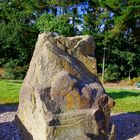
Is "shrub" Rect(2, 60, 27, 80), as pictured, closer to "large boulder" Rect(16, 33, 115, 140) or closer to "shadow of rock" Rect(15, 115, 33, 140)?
"shadow of rock" Rect(15, 115, 33, 140)

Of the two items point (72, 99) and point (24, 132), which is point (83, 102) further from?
point (24, 132)

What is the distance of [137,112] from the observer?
1177 cm

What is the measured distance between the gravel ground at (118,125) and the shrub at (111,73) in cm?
2060

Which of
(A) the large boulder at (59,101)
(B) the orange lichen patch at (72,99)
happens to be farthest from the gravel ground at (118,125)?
(B) the orange lichen patch at (72,99)

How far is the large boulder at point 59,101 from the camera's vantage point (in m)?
5.95

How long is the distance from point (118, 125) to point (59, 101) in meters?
3.81

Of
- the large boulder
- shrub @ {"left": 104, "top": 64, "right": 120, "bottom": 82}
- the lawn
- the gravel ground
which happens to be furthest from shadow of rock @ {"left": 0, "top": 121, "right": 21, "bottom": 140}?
shrub @ {"left": 104, "top": 64, "right": 120, "bottom": 82}

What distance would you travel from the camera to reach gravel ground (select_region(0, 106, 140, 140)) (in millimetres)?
A: 8266

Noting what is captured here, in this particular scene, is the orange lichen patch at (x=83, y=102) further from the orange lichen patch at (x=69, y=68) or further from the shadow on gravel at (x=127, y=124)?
the shadow on gravel at (x=127, y=124)

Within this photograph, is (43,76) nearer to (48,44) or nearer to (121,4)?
(48,44)

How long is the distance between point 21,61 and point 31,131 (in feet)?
88.2

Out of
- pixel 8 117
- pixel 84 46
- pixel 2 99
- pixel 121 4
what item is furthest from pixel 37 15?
pixel 84 46

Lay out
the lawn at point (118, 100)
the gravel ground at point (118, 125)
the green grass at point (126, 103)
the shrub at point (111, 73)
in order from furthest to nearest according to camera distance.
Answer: the shrub at point (111, 73)
the lawn at point (118, 100)
the green grass at point (126, 103)
the gravel ground at point (118, 125)

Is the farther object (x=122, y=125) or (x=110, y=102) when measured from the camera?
(x=122, y=125)
